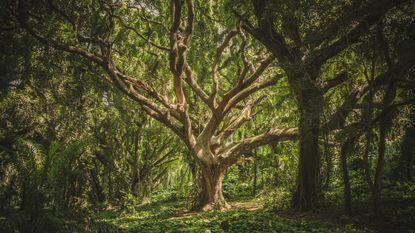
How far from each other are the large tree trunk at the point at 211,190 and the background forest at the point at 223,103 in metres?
0.05

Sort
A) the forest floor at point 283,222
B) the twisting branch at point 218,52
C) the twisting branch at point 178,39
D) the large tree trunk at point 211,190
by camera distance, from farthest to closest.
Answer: the large tree trunk at point 211,190 → the twisting branch at point 218,52 → the twisting branch at point 178,39 → the forest floor at point 283,222

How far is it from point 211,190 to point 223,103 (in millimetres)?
2969

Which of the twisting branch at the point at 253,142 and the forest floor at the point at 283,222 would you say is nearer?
the forest floor at the point at 283,222

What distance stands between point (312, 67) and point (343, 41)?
108 centimetres

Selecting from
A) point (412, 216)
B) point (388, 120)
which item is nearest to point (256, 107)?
point (388, 120)

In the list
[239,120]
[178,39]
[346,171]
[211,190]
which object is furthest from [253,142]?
[178,39]

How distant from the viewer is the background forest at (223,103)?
643 cm

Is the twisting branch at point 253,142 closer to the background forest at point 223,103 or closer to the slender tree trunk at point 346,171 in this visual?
the background forest at point 223,103

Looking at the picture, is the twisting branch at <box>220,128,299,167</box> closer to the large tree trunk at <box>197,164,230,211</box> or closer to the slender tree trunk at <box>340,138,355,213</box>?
the large tree trunk at <box>197,164,230,211</box>

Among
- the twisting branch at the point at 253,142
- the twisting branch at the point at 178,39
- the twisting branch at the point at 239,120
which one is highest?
the twisting branch at the point at 178,39

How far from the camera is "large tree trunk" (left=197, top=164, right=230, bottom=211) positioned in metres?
11.3

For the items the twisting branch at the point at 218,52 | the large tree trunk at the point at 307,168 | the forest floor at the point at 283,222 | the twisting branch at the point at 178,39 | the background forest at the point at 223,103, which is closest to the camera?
the forest floor at the point at 283,222

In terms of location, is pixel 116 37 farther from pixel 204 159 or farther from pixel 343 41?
pixel 343 41

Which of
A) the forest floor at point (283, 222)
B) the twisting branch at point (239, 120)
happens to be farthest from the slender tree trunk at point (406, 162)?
the twisting branch at point (239, 120)
